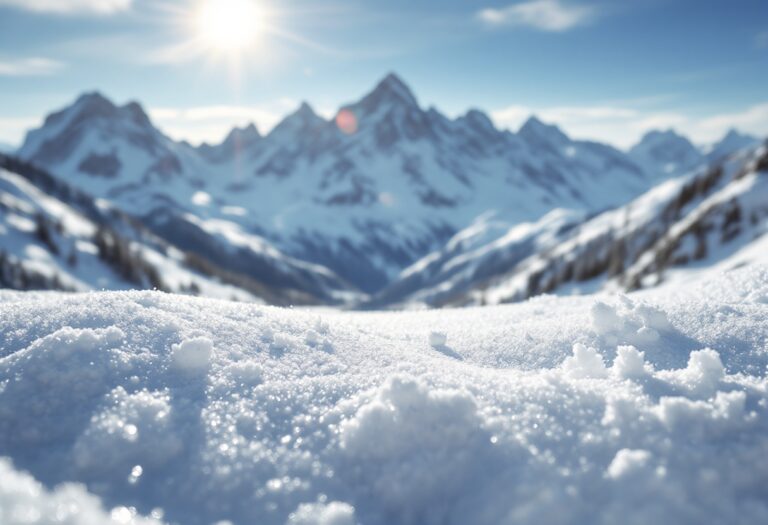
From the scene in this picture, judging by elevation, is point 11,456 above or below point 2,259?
below

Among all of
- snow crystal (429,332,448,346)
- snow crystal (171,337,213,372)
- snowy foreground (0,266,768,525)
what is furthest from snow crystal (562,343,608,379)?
snow crystal (171,337,213,372)

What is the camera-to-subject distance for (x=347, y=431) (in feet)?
13.0

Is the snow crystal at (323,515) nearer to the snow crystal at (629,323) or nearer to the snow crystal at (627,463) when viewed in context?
the snow crystal at (627,463)

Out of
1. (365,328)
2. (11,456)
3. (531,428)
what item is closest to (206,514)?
(11,456)

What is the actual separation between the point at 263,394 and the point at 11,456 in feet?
6.19

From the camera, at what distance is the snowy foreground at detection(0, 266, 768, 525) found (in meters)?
3.34

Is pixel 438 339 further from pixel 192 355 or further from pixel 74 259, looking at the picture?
pixel 74 259

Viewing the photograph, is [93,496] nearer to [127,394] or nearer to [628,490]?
[127,394]

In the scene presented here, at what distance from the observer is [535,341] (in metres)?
6.28

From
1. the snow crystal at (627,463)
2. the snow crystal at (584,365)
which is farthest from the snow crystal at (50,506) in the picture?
the snow crystal at (584,365)

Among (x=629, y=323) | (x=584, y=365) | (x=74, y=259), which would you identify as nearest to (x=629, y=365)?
(x=584, y=365)

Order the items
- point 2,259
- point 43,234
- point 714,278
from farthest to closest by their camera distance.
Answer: point 43,234 < point 2,259 < point 714,278

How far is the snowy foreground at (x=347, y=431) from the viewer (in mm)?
3336

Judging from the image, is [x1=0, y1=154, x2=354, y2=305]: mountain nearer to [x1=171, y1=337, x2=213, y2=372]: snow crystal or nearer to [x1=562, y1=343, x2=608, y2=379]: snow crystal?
[x1=171, y1=337, x2=213, y2=372]: snow crystal
